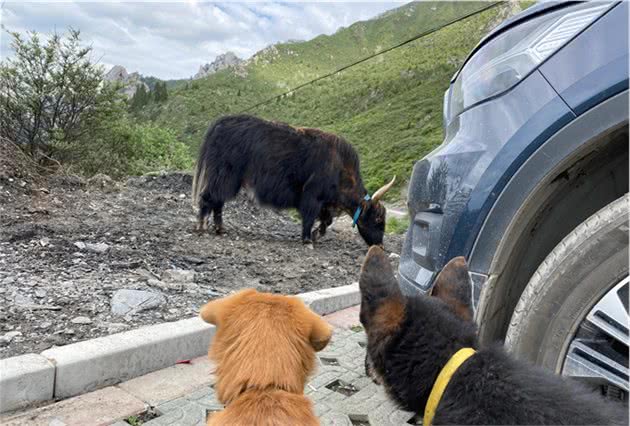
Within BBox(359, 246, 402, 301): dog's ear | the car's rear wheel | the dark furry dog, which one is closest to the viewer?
the dark furry dog

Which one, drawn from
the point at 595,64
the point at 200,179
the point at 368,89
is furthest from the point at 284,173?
the point at 368,89

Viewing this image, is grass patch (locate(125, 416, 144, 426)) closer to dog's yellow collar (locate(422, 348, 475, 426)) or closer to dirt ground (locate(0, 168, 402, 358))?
dirt ground (locate(0, 168, 402, 358))

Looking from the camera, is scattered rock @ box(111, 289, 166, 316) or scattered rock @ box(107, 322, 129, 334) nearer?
scattered rock @ box(107, 322, 129, 334)

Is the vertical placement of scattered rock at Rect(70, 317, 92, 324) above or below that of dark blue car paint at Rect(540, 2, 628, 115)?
below

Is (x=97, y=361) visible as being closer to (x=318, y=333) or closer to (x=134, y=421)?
(x=134, y=421)

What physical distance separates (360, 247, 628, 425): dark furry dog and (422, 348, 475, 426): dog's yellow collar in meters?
0.02

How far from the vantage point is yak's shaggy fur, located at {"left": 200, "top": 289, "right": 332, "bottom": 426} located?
184cm

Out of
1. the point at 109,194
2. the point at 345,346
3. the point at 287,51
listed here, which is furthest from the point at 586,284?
the point at 287,51

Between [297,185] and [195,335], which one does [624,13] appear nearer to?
[195,335]

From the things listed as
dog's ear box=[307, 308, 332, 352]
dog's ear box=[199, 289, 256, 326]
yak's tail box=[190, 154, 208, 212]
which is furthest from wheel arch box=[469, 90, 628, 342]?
yak's tail box=[190, 154, 208, 212]

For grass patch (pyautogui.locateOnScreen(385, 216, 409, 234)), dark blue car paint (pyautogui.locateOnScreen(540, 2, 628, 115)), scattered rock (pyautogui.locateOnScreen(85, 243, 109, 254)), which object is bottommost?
scattered rock (pyautogui.locateOnScreen(85, 243, 109, 254))

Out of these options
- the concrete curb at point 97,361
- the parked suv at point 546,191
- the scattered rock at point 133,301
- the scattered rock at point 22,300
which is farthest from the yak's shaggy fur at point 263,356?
the scattered rock at point 22,300

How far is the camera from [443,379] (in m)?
1.83

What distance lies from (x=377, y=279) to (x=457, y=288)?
410 mm
